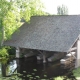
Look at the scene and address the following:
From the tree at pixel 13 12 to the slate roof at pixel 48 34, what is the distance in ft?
2.73

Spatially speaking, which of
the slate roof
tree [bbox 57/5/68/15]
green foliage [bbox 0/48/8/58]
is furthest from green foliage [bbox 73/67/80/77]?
tree [bbox 57/5/68/15]

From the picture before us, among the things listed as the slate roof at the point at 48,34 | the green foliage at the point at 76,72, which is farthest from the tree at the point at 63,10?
the green foliage at the point at 76,72

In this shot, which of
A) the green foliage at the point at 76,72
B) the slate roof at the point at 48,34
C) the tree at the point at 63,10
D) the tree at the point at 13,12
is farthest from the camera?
the tree at the point at 63,10

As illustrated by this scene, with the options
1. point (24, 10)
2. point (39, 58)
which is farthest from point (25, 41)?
point (24, 10)

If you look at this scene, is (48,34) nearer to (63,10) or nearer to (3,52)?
(3,52)

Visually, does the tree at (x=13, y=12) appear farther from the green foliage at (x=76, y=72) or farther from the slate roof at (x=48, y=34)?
the green foliage at (x=76, y=72)

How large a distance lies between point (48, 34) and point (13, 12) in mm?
4608

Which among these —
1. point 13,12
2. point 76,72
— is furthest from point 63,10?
point 76,72

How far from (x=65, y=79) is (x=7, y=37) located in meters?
9.75

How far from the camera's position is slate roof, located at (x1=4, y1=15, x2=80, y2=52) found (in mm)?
19250

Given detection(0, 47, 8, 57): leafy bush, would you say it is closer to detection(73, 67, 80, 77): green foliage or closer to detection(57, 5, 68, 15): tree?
detection(73, 67, 80, 77): green foliage

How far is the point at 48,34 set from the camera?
68.5 ft

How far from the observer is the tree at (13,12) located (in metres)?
22.5

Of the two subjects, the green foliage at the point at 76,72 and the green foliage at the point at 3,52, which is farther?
the green foliage at the point at 3,52
